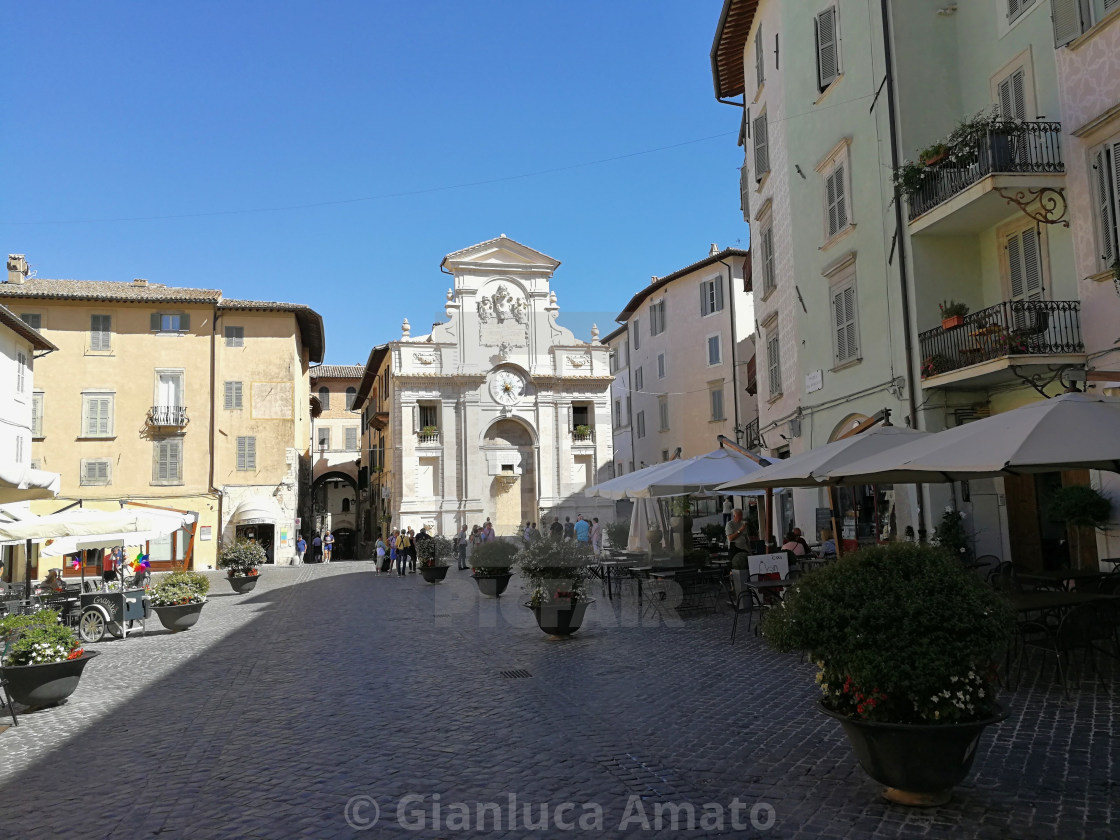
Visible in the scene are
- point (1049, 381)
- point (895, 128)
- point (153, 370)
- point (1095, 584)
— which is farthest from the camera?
point (153, 370)

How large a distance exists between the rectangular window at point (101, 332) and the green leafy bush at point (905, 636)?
38.1 meters

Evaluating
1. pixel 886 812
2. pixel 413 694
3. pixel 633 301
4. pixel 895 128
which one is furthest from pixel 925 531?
pixel 633 301

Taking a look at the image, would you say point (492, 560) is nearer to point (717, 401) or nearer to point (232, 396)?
point (717, 401)

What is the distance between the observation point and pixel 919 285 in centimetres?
1410

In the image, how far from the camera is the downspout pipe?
560 inches

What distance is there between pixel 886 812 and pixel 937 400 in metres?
10.3

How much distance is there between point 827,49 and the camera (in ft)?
56.2

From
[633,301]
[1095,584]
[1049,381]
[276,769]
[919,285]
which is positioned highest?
[633,301]

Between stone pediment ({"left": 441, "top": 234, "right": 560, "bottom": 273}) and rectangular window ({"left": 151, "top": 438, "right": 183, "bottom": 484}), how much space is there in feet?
53.3

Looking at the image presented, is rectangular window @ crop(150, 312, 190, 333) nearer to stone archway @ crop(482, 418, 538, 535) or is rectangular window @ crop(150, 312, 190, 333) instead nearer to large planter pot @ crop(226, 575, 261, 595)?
stone archway @ crop(482, 418, 538, 535)

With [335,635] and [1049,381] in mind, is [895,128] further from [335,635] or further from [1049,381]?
[335,635]

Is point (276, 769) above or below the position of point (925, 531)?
below

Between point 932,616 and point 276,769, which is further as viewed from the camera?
point 276,769

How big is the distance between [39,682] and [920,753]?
27.3 ft
